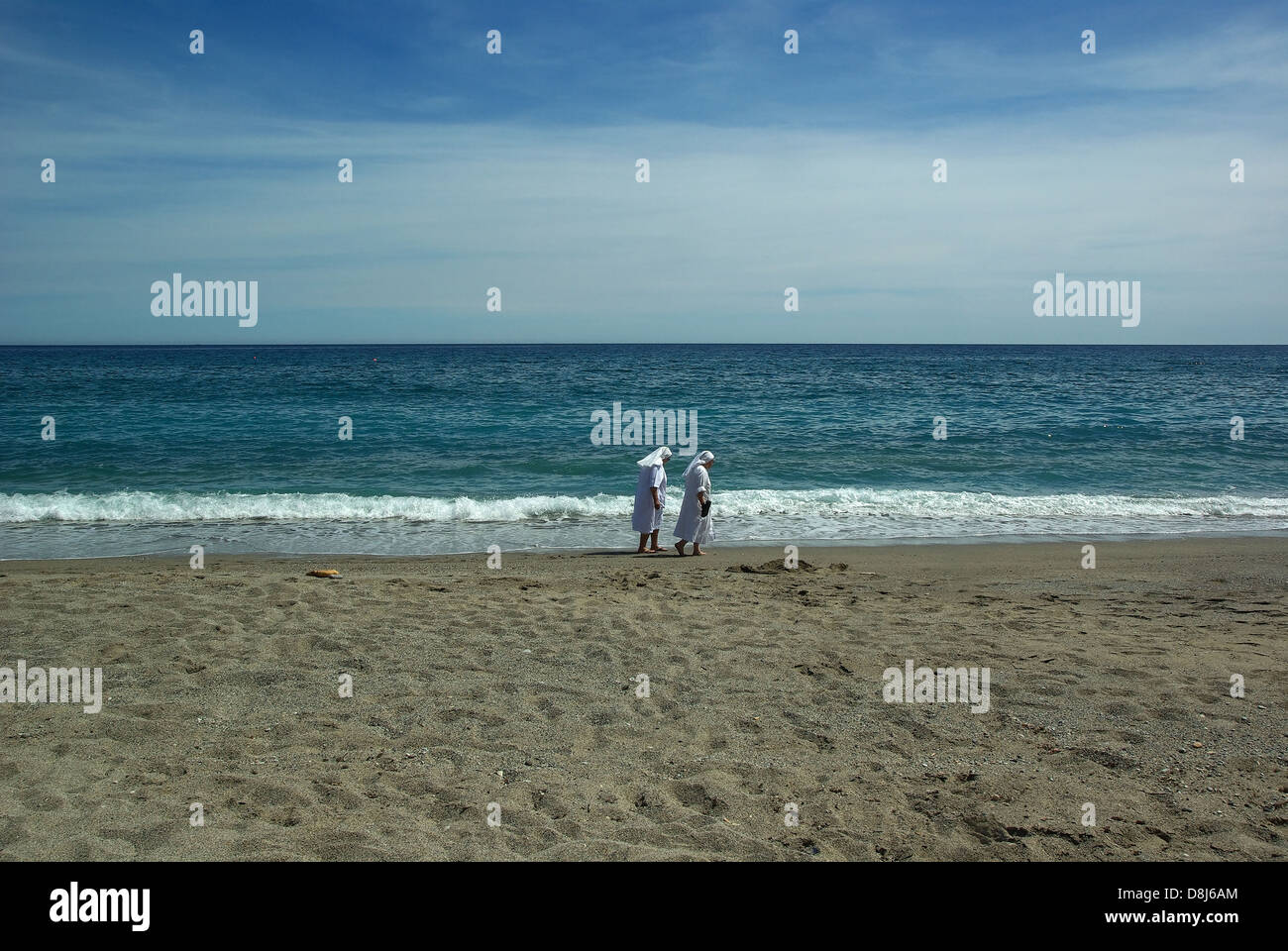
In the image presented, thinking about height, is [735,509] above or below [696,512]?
below

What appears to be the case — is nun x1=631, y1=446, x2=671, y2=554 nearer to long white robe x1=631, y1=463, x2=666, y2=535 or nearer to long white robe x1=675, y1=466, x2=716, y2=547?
long white robe x1=631, y1=463, x2=666, y2=535

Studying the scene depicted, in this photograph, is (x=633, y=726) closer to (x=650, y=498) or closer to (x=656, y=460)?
(x=650, y=498)

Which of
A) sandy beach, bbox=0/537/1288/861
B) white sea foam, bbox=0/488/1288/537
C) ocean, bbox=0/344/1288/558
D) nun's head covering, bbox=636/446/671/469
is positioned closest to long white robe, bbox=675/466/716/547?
nun's head covering, bbox=636/446/671/469

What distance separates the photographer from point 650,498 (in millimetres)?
11703

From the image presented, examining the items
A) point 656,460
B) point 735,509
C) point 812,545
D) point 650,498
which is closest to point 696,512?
point 650,498

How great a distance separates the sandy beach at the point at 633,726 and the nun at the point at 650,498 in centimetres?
318

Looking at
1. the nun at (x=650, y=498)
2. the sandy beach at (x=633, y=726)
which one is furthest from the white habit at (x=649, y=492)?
the sandy beach at (x=633, y=726)

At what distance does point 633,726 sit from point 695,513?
21.7 feet

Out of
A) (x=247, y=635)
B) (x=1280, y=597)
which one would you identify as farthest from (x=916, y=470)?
(x=247, y=635)

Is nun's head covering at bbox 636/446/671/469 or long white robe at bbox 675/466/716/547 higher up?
nun's head covering at bbox 636/446/671/469

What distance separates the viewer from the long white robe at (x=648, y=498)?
11.6m

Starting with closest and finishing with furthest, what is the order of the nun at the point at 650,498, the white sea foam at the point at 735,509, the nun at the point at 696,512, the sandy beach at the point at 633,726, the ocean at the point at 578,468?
the sandy beach at the point at 633,726
the nun at the point at 696,512
the nun at the point at 650,498
the ocean at the point at 578,468
the white sea foam at the point at 735,509

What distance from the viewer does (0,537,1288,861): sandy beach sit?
3846 mm

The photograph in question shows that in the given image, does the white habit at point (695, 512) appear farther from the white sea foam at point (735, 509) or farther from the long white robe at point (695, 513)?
the white sea foam at point (735, 509)
